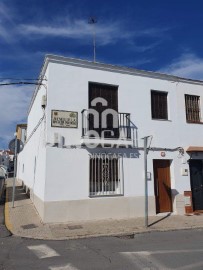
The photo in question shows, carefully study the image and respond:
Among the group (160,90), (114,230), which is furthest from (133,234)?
(160,90)

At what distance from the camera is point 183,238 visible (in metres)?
7.27

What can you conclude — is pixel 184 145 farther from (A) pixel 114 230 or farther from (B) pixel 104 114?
(A) pixel 114 230

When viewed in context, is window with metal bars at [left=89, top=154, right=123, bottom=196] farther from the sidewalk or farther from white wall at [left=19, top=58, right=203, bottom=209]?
the sidewalk

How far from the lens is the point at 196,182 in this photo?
37.6 ft

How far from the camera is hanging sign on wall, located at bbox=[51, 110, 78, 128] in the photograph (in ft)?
31.1

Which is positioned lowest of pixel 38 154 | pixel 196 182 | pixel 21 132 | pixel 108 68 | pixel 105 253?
pixel 105 253

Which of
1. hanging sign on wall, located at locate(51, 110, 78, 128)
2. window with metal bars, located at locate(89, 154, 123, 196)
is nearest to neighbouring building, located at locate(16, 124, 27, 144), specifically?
hanging sign on wall, located at locate(51, 110, 78, 128)

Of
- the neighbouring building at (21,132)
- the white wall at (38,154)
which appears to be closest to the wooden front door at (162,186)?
the white wall at (38,154)

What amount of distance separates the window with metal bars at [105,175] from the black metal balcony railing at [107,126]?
0.84 m

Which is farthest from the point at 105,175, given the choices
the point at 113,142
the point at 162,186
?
the point at 162,186

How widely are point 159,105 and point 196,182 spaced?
143 inches

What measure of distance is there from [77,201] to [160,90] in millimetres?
5817

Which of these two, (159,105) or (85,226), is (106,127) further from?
(85,226)

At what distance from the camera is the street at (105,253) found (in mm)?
5035
